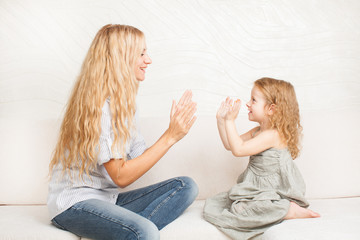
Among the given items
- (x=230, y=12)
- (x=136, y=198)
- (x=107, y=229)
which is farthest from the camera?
(x=230, y=12)

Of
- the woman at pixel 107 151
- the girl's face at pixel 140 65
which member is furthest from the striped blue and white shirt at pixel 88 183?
the girl's face at pixel 140 65

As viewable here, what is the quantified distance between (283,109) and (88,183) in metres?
0.91

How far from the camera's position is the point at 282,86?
1918mm

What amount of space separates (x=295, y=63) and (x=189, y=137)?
35.8 inches

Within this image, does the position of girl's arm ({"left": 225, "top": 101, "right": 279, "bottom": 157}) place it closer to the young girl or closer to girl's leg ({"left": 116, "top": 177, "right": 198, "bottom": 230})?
the young girl

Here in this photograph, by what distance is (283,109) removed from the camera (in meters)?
1.88

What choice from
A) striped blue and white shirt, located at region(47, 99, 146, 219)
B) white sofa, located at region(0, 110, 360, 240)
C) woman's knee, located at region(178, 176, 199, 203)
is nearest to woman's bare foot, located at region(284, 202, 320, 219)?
white sofa, located at region(0, 110, 360, 240)

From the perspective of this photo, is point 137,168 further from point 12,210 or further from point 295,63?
point 295,63

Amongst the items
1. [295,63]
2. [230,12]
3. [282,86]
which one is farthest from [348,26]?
[282,86]

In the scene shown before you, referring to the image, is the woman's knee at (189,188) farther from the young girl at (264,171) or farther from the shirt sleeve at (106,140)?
the shirt sleeve at (106,140)

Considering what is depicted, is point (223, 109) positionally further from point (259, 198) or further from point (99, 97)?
point (99, 97)

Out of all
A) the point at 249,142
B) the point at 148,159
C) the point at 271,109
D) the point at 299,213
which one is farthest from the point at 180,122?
the point at 299,213

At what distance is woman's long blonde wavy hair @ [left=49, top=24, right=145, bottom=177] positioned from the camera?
160cm

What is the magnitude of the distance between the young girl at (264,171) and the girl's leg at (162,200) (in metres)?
0.11
